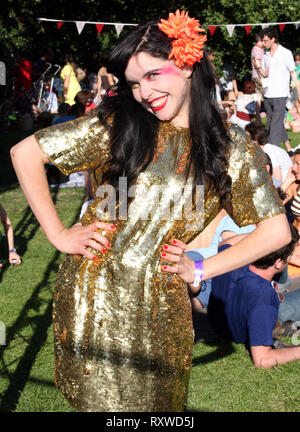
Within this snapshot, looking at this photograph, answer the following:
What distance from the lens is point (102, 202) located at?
1773 mm

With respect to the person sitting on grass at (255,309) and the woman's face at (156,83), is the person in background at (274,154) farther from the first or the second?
the woman's face at (156,83)

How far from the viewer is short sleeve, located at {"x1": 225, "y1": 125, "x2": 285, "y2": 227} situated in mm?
1806

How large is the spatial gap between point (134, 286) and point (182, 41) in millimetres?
822

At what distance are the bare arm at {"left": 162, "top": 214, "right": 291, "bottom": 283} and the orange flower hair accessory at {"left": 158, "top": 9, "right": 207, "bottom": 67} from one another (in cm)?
62

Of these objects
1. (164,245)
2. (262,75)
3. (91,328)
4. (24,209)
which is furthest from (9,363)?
(262,75)

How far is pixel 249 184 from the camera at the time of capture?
1.82m

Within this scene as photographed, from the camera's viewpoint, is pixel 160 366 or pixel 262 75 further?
pixel 262 75

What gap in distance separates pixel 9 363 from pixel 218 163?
2.75 meters

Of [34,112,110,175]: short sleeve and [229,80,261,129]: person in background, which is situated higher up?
[34,112,110,175]: short sleeve

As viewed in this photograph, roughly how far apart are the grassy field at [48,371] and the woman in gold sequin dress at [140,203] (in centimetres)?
166

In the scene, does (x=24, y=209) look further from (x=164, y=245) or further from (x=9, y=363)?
(x=164, y=245)

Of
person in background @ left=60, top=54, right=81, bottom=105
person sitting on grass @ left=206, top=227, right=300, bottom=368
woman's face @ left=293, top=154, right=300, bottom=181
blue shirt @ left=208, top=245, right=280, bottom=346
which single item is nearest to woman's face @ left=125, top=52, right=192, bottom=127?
person sitting on grass @ left=206, top=227, right=300, bottom=368

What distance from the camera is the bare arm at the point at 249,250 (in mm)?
1869

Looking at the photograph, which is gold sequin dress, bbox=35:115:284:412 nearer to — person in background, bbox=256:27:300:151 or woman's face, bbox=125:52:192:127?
woman's face, bbox=125:52:192:127
